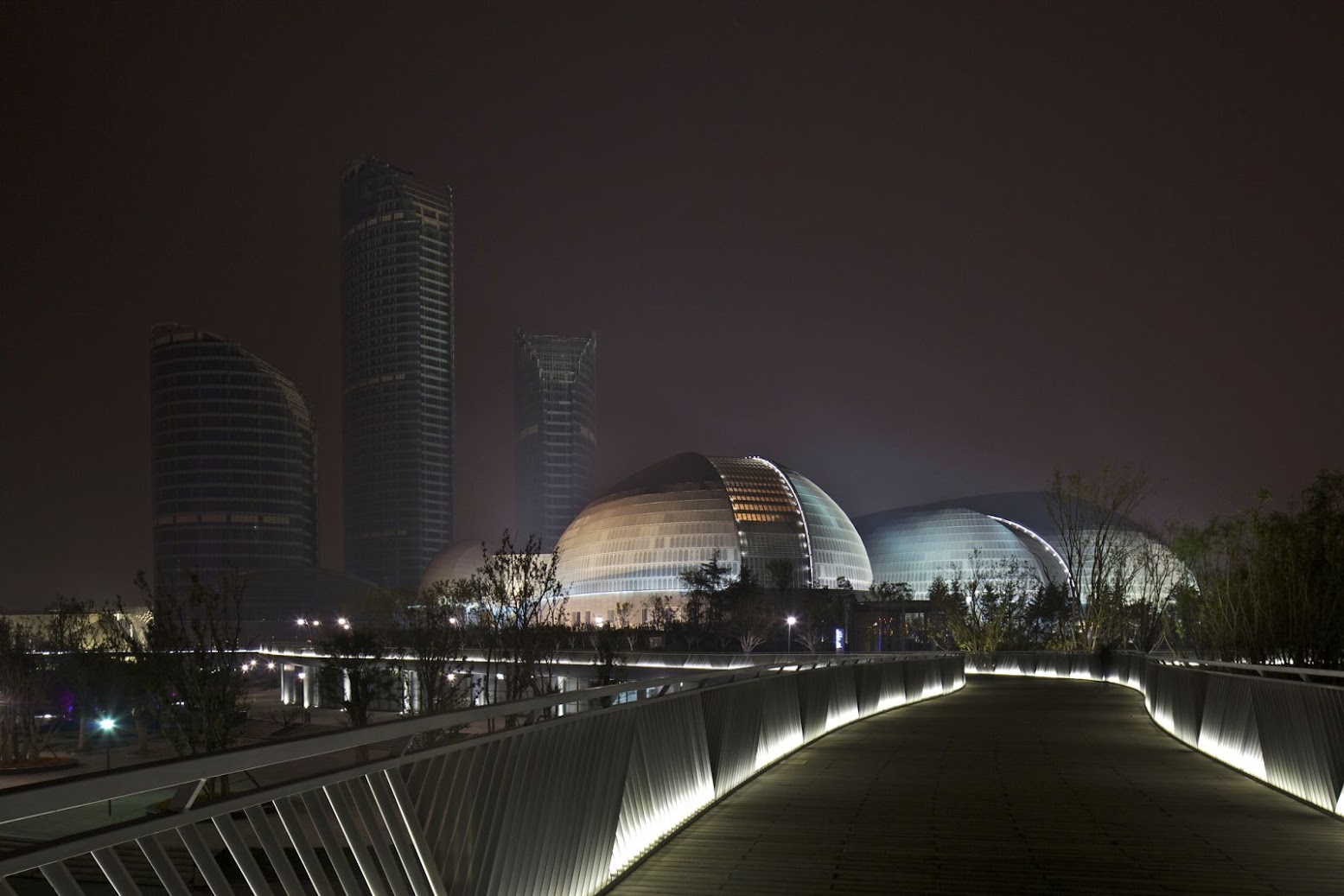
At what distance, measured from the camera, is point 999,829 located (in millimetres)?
11281

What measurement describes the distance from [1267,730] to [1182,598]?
33.4 meters

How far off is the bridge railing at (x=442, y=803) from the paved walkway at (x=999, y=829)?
54cm

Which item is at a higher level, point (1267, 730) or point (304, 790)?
point (304, 790)

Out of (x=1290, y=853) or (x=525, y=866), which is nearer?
(x=525, y=866)

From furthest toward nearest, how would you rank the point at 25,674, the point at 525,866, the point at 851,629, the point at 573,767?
1. the point at 851,629
2. the point at 25,674
3. the point at 573,767
4. the point at 525,866

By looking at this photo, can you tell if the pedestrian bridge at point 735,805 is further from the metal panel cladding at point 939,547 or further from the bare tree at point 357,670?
the metal panel cladding at point 939,547

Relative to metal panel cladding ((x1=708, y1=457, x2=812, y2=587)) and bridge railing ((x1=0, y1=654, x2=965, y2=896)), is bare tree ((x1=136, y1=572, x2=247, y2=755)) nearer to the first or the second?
bridge railing ((x1=0, y1=654, x2=965, y2=896))

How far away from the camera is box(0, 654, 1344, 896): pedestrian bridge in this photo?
458 cm

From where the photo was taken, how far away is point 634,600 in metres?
139

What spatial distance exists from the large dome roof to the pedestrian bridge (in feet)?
368

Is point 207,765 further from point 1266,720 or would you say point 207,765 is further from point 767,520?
point 767,520

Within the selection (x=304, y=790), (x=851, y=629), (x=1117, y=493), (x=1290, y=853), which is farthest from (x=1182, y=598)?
(x=851, y=629)

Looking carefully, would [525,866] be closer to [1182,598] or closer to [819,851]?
[819,851]

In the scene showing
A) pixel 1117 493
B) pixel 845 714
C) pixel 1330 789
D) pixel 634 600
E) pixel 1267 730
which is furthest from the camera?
pixel 634 600
